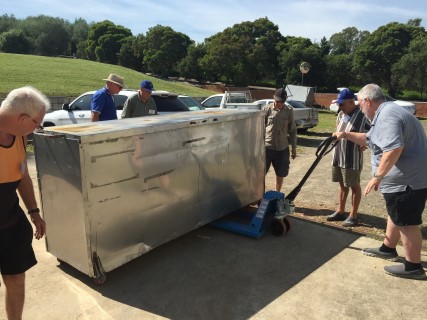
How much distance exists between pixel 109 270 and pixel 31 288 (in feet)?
2.50


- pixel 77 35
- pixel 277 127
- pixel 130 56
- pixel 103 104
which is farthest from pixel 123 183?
pixel 77 35

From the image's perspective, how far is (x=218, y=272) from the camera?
158 inches

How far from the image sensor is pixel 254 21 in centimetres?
5803

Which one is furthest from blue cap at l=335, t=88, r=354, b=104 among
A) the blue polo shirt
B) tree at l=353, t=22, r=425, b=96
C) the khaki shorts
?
tree at l=353, t=22, r=425, b=96

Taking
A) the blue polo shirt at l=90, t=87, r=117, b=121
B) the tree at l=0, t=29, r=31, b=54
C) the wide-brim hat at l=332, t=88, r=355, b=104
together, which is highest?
the tree at l=0, t=29, r=31, b=54

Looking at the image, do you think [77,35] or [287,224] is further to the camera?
[77,35]

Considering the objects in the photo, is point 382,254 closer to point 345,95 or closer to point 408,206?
point 408,206

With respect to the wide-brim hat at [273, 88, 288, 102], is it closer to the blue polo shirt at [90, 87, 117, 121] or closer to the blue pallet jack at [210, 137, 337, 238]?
the blue pallet jack at [210, 137, 337, 238]

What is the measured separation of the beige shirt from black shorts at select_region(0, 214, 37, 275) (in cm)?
408

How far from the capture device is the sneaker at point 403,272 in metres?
3.91

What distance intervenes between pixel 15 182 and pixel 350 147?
415 centimetres

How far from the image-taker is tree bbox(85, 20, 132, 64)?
2682 inches

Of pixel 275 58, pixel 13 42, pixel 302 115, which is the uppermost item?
pixel 13 42

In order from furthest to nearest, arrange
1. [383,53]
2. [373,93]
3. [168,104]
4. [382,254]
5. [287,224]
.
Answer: [383,53], [168,104], [287,224], [382,254], [373,93]
